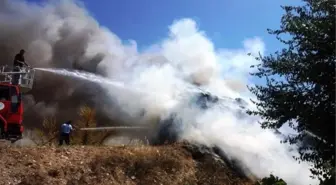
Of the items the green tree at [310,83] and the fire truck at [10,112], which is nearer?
the green tree at [310,83]

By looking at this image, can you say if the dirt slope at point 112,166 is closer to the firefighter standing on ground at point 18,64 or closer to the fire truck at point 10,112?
the fire truck at point 10,112

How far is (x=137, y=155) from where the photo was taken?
56.2 feet

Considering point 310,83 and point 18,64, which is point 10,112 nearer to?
point 18,64

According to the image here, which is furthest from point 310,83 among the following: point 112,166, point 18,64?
point 18,64

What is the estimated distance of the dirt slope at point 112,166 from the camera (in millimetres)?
14180

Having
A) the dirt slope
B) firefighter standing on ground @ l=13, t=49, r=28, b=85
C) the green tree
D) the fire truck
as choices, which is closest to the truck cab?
the fire truck

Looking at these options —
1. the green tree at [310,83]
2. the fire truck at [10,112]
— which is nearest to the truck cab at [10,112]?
the fire truck at [10,112]

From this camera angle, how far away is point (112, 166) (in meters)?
16.0

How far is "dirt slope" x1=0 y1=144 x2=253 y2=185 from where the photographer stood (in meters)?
14.2

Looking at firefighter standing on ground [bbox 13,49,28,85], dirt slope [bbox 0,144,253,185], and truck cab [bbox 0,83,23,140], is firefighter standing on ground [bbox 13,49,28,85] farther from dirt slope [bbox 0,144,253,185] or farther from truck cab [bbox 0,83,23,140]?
dirt slope [bbox 0,144,253,185]

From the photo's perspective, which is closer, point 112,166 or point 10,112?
point 112,166

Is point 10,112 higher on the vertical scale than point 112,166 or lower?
higher

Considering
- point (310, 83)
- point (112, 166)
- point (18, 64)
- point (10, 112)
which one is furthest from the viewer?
point (18, 64)

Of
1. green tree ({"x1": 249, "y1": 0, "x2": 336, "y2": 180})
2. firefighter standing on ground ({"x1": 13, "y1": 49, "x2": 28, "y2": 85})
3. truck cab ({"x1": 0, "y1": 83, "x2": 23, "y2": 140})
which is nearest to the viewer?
green tree ({"x1": 249, "y1": 0, "x2": 336, "y2": 180})
